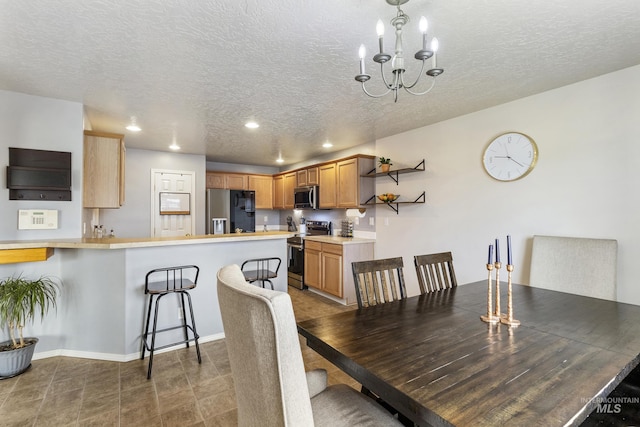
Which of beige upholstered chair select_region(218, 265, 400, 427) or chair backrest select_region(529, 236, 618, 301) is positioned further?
chair backrest select_region(529, 236, 618, 301)

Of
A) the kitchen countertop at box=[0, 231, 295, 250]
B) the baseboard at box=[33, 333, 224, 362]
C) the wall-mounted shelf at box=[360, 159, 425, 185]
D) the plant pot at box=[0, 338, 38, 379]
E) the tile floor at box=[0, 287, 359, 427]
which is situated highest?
the wall-mounted shelf at box=[360, 159, 425, 185]

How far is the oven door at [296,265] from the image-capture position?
200 inches

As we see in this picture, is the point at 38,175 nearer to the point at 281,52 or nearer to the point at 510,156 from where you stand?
the point at 281,52

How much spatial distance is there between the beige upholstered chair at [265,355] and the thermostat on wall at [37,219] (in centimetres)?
277

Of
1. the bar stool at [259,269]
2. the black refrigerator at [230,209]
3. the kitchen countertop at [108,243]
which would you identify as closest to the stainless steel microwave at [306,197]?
the black refrigerator at [230,209]

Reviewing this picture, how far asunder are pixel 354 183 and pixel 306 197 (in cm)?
122

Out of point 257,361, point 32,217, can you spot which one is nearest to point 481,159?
point 257,361

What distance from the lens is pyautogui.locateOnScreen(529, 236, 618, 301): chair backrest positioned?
85.2 inches

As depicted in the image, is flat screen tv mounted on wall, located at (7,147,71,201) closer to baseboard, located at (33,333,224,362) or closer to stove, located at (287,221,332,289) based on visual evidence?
baseboard, located at (33,333,224,362)

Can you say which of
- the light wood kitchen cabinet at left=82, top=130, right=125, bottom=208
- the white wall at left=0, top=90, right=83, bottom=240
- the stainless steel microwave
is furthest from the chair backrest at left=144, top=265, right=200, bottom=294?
the stainless steel microwave

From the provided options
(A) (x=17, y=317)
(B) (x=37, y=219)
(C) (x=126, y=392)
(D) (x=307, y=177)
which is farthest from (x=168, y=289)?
(D) (x=307, y=177)

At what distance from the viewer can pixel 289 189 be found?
6023 mm

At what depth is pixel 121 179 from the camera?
3.20 m

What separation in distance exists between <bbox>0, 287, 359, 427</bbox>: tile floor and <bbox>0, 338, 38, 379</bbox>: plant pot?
50 millimetres
